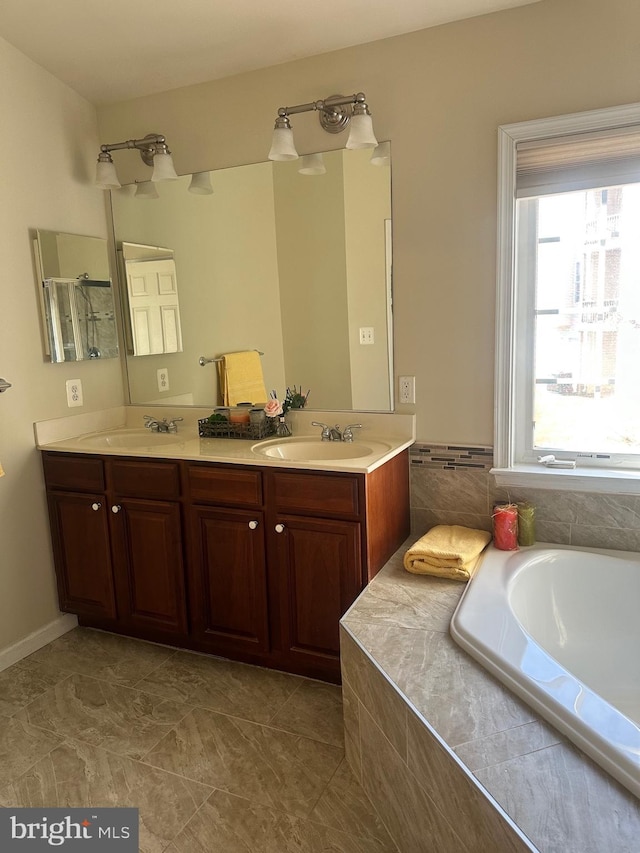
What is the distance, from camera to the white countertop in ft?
7.44

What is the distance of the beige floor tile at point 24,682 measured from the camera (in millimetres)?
2367

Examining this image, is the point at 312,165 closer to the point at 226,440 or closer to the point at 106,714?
the point at 226,440

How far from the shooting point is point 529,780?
1.23 meters

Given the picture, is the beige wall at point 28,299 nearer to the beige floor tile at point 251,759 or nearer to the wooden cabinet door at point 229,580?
the wooden cabinet door at point 229,580

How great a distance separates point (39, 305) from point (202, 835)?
2135 millimetres

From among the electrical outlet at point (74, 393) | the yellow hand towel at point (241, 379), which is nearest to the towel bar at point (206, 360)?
the yellow hand towel at point (241, 379)

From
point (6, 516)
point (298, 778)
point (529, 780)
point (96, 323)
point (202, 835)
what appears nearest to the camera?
point (529, 780)

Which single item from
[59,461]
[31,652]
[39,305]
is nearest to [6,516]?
[59,461]

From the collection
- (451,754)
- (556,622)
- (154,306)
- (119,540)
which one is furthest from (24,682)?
(556,622)

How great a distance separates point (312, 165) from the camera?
101 inches

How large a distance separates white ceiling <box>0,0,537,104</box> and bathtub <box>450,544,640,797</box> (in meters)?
1.94

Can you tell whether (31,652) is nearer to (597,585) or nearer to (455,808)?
(455,808)

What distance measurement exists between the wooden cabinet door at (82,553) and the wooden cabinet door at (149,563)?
58mm

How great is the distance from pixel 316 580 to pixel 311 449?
584 mm
